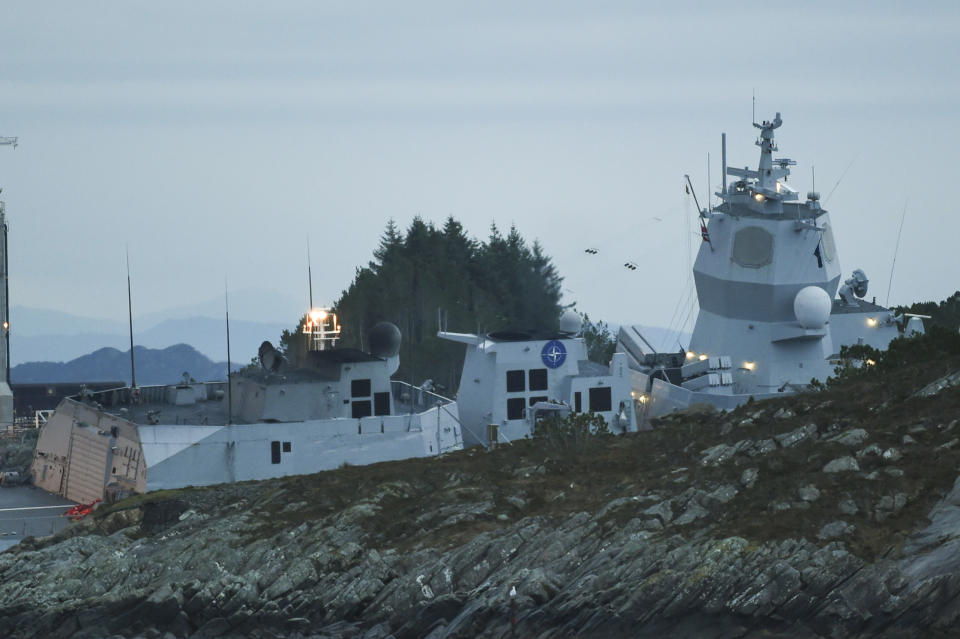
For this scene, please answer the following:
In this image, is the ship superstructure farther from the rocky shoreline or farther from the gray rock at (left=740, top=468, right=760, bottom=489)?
the gray rock at (left=740, top=468, right=760, bottom=489)

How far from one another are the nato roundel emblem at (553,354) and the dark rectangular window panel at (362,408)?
8.10 meters

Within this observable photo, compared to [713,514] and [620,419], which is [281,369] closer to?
[620,419]

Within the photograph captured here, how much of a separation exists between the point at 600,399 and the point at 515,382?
367 cm

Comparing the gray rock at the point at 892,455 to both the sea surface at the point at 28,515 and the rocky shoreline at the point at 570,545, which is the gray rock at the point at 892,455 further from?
the sea surface at the point at 28,515

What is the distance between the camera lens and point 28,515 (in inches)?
2355

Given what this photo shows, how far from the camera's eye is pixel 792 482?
45.0 metres

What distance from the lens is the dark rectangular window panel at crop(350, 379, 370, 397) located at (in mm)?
61938

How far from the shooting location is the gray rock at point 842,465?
45.3 meters

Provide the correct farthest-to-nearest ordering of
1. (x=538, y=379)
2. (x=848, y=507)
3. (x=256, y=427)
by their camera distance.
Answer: (x=538, y=379) < (x=256, y=427) < (x=848, y=507)

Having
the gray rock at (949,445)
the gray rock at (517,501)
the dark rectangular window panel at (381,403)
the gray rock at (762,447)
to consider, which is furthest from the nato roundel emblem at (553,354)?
the gray rock at (949,445)

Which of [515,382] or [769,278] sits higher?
[769,278]

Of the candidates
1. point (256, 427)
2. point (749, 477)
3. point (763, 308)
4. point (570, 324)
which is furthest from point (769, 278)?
point (749, 477)

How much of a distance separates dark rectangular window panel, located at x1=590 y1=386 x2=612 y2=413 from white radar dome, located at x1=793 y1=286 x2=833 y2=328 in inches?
358

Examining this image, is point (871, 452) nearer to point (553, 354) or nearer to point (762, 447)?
point (762, 447)
